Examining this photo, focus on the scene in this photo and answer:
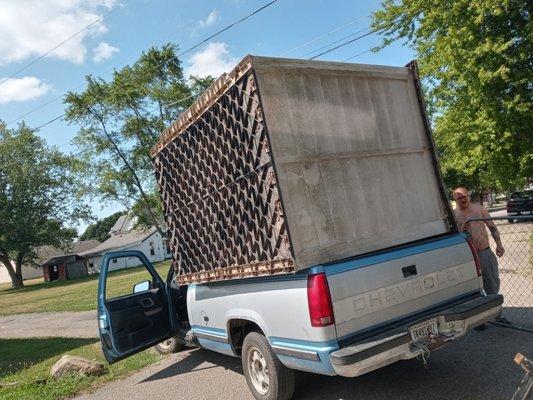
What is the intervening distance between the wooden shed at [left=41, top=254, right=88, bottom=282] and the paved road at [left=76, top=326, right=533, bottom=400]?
64215 millimetres

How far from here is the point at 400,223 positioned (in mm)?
4816

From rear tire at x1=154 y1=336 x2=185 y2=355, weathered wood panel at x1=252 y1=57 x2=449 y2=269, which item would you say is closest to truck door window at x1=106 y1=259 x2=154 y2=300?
rear tire at x1=154 y1=336 x2=185 y2=355

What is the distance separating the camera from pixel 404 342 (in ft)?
13.0

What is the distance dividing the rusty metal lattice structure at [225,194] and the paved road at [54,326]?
20.9 ft

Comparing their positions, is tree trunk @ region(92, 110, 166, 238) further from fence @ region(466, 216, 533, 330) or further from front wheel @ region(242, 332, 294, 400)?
front wheel @ region(242, 332, 294, 400)

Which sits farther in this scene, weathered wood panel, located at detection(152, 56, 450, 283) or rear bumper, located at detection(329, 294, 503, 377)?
weathered wood panel, located at detection(152, 56, 450, 283)

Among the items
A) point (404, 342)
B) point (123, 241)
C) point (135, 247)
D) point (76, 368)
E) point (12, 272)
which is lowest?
point (76, 368)

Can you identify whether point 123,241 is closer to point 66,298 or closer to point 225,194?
point 66,298

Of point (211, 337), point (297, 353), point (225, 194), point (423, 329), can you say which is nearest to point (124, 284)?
point (211, 337)

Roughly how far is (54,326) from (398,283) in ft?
43.9

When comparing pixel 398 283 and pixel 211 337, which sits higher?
pixel 398 283

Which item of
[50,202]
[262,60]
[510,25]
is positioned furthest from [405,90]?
[50,202]

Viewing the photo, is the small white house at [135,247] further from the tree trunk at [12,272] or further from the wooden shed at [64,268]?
the tree trunk at [12,272]

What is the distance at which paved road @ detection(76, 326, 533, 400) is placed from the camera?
4.41 metres
